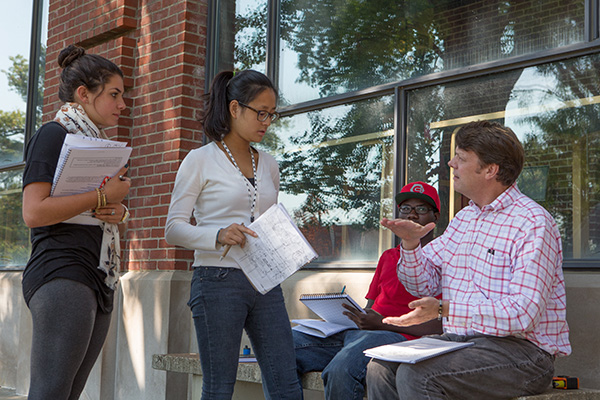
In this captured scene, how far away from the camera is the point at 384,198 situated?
5.04 m

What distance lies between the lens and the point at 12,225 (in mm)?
8758

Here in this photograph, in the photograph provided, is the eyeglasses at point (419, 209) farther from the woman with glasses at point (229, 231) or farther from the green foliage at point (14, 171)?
the green foliage at point (14, 171)

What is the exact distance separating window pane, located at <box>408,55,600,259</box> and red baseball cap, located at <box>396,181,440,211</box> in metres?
0.25

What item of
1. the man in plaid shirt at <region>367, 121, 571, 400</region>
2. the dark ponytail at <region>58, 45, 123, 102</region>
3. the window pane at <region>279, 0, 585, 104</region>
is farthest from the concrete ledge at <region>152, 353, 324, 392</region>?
the window pane at <region>279, 0, 585, 104</region>

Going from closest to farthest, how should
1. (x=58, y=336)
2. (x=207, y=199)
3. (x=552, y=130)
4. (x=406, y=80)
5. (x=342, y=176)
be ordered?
(x=58, y=336) → (x=207, y=199) → (x=552, y=130) → (x=406, y=80) → (x=342, y=176)

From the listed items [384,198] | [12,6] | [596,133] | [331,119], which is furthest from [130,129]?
[596,133]

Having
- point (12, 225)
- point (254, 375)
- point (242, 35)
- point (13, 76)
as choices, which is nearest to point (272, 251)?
point (254, 375)

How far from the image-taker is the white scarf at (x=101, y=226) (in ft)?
10.1

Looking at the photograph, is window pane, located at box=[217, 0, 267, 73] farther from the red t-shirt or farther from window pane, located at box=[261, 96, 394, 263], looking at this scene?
the red t-shirt

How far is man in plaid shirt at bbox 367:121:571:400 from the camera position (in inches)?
121

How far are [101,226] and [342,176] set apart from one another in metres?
2.48

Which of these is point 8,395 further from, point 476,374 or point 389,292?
point 476,374

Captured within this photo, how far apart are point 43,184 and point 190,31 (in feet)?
12.0

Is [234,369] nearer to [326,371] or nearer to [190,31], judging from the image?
[326,371]
